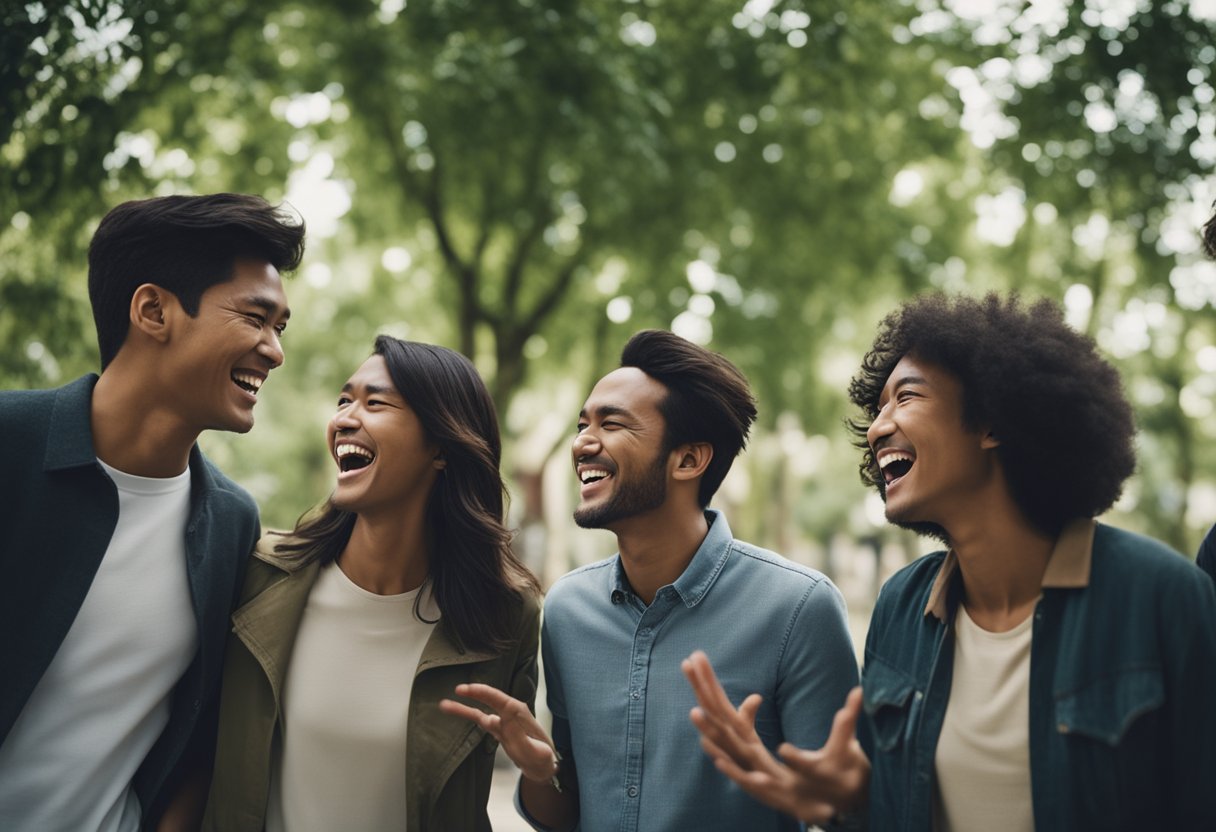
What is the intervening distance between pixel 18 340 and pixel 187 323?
4.62 m

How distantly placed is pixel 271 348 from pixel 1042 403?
2.76 m

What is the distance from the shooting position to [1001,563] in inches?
133

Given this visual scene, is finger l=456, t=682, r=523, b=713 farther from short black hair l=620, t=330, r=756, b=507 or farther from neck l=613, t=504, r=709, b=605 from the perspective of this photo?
short black hair l=620, t=330, r=756, b=507

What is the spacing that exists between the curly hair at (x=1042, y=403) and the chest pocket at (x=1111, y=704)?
54cm

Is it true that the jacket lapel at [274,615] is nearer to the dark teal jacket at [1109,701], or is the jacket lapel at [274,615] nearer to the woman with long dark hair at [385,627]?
the woman with long dark hair at [385,627]

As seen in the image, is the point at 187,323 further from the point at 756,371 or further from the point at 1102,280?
the point at 1102,280

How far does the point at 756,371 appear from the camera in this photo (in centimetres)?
1506

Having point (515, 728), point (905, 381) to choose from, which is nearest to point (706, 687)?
point (515, 728)

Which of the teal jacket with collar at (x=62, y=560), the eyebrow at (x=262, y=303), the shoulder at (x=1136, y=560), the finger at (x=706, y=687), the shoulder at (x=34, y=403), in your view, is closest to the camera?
the shoulder at (x=1136, y=560)

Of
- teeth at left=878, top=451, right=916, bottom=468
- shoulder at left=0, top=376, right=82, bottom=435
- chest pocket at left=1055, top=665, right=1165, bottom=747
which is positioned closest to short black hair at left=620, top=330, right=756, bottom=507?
teeth at left=878, top=451, right=916, bottom=468

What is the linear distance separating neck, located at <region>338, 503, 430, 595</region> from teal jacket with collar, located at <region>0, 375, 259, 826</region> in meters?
0.53

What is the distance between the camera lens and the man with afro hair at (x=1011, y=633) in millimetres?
2975

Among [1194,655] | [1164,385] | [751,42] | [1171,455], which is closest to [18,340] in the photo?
[751,42]

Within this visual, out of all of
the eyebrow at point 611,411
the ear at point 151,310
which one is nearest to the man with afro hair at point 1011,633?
the eyebrow at point 611,411
